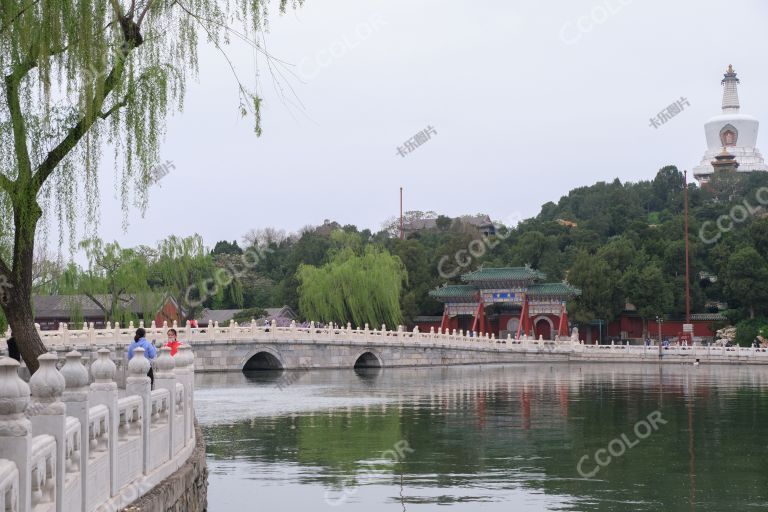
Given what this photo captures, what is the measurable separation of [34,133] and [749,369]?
126 feet

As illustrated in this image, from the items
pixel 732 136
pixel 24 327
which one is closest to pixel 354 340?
pixel 24 327

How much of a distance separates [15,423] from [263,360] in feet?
133

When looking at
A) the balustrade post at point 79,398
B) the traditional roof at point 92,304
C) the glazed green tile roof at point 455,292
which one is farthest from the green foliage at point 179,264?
the balustrade post at point 79,398

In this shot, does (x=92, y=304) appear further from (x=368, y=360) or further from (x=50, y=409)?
(x=50, y=409)

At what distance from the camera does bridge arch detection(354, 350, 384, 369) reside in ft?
151

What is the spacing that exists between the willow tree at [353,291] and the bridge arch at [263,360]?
7.49m

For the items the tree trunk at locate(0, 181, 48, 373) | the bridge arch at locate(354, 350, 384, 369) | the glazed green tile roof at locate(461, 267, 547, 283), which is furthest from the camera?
the glazed green tile roof at locate(461, 267, 547, 283)

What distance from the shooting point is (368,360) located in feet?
155

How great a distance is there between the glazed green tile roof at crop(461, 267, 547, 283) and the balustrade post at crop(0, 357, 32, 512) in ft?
166

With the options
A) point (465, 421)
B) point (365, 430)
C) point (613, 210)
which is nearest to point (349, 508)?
point (365, 430)

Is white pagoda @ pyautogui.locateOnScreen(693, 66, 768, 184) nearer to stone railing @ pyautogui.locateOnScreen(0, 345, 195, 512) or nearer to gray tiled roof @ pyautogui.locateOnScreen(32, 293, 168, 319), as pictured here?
gray tiled roof @ pyautogui.locateOnScreen(32, 293, 168, 319)

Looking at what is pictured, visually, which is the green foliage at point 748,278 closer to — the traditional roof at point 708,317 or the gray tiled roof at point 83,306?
the traditional roof at point 708,317

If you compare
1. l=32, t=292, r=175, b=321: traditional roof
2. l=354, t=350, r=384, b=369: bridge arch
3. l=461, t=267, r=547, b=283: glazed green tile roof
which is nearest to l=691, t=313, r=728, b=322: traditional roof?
l=461, t=267, r=547, b=283: glazed green tile roof

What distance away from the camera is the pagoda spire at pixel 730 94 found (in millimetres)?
97500
